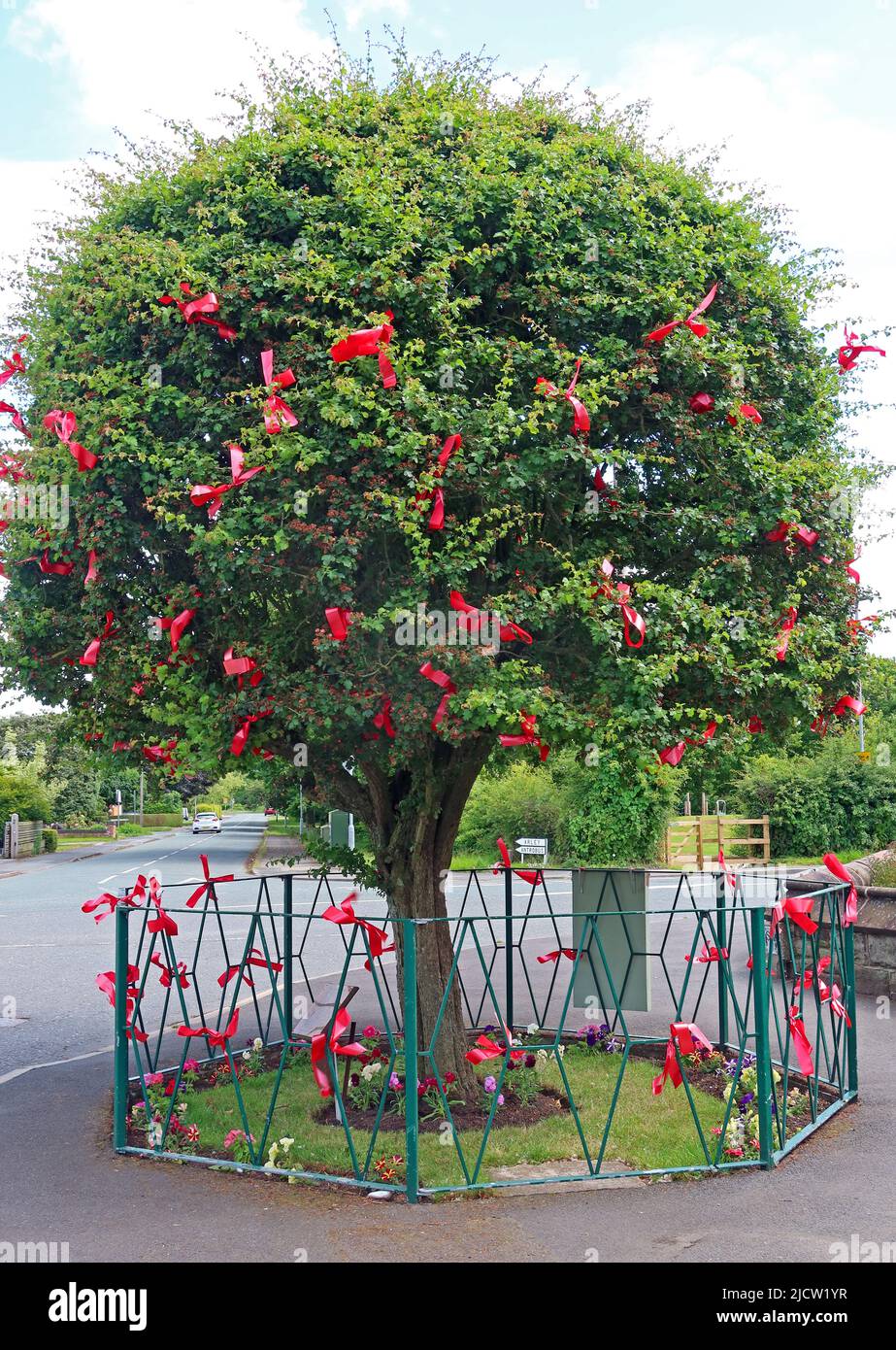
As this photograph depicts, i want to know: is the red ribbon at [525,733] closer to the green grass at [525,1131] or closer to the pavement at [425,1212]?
the pavement at [425,1212]

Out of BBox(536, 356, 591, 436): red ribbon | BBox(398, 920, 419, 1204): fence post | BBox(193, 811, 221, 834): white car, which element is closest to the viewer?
BBox(398, 920, 419, 1204): fence post

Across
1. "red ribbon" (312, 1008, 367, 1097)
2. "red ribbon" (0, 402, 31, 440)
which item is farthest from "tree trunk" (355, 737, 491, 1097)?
"red ribbon" (0, 402, 31, 440)

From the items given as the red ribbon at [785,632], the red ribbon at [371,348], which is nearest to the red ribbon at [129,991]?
the red ribbon at [371,348]

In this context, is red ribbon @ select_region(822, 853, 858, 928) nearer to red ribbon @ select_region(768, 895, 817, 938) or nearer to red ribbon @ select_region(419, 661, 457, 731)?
red ribbon @ select_region(768, 895, 817, 938)

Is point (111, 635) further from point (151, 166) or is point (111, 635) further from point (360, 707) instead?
point (151, 166)

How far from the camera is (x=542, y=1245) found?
464 cm

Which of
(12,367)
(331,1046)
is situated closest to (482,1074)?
(331,1046)

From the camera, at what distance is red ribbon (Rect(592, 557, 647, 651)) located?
209 inches

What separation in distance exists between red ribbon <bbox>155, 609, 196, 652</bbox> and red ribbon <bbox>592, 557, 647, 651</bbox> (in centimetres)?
219

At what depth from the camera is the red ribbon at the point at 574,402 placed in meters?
5.30

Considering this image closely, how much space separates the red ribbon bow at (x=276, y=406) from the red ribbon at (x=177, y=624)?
42.6 inches

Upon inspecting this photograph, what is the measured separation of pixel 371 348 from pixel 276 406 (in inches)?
22.2

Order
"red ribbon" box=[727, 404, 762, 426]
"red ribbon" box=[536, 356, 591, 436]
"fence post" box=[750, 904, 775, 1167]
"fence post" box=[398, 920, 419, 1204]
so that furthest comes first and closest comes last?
Result: 1. "red ribbon" box=[727, 404, 762, 426]
2. "fence post" box=[750, 904, 775, 1167]
3. "red ribbon" box=[536, 356, 591, 436]
4. "fence post" box=[398, 920, 419, 1204]

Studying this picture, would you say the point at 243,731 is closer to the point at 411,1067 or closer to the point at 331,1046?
the point at 331,1046
